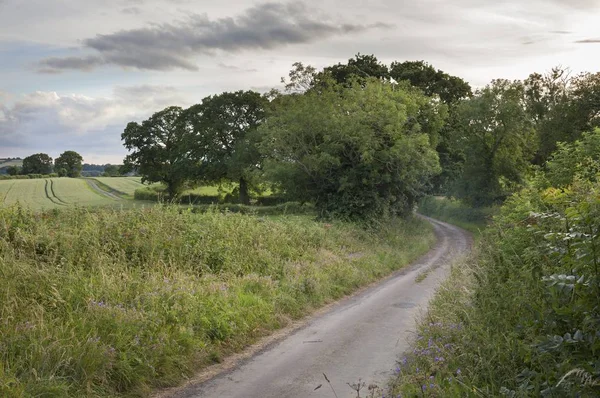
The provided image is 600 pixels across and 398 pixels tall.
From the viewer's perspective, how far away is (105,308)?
8.34 meters

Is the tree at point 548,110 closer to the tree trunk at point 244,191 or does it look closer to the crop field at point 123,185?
the tree trunk at point 244,191

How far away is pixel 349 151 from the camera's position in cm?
2875

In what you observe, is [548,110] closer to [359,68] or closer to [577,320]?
[359,68]

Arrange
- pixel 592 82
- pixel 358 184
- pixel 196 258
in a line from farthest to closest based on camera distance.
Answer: pixel 592 82
pixel 358 184
pixel 196 258

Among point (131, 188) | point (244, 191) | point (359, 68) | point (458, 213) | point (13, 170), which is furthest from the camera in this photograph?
point (131, 188)

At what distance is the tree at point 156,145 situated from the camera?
56.8m

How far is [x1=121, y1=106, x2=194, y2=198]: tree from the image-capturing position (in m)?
56.8

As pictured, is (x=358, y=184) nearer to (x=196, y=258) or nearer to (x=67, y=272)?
(x=196, y=258)

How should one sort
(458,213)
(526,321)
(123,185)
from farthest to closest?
(123,185), (458,213), (526,321)

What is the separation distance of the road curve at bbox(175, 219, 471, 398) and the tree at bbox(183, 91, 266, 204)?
38.4 m

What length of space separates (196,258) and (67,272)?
383 centimetres

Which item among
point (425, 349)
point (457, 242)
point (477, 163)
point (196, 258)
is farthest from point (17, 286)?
point (477, 163)

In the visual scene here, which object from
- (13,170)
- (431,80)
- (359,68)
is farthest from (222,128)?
(13,170)

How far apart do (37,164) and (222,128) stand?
25.1 meters
